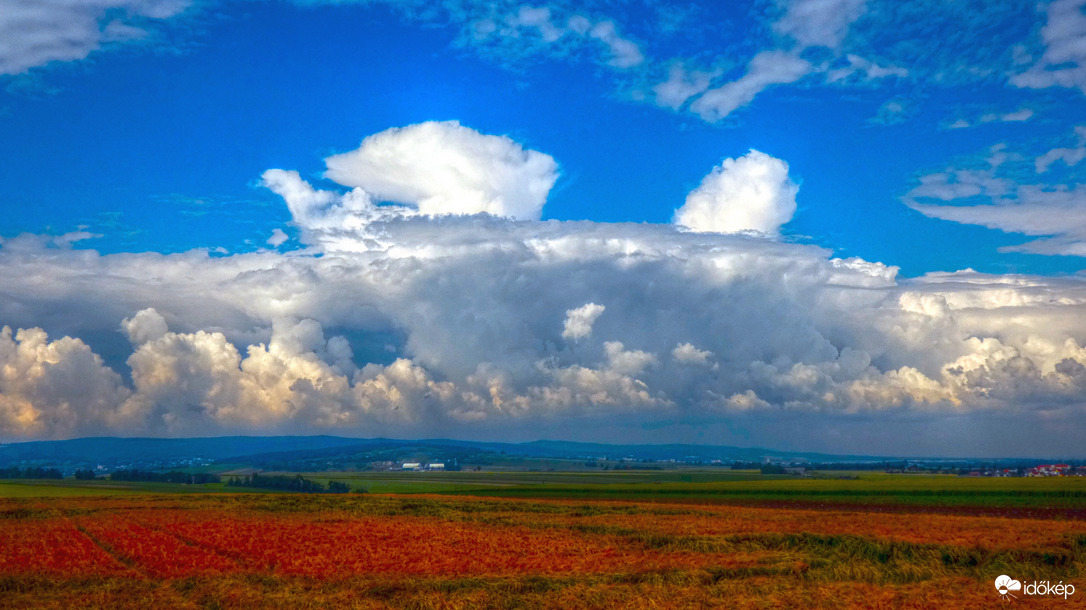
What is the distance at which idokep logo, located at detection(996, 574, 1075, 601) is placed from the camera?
795 inches

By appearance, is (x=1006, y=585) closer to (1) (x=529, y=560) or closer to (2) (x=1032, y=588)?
(2) (x=1032, y=588)

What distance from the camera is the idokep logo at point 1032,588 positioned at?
66.3 ft

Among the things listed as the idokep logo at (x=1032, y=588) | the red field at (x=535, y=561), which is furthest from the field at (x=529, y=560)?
the idokep logo at (x=1032, y=588)

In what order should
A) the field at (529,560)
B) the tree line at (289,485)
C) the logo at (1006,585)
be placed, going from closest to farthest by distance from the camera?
the field at (529,560), the logo at (1006,585), the tree line at (289,485)

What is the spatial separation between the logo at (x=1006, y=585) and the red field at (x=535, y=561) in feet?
1.40

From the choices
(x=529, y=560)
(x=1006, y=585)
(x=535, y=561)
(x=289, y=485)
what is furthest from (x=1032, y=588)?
(x=289, y=485)

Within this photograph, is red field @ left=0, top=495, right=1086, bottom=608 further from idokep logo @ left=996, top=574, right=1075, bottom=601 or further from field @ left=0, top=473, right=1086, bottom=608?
idokep logo @ left=996, top=574, right=1075, bottom=601

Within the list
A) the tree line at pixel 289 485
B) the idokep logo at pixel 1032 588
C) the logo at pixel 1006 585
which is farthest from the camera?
the tree line at pixel 289 485

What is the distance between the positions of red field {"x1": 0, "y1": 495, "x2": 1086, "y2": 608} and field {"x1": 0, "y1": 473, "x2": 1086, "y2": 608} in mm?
92

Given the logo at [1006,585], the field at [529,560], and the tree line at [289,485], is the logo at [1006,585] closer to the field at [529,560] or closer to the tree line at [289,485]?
the field at [529,560]

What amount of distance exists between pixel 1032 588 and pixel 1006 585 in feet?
2.17

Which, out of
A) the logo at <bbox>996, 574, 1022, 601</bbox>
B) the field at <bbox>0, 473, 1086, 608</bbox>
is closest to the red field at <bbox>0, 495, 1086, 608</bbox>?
the field at <bbox>0, 473, 1086, 608</bbox>

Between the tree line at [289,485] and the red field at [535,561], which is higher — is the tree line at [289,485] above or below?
below

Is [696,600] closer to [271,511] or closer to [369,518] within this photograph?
[369,518]
